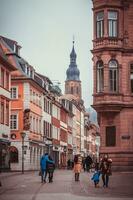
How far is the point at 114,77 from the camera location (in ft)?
137

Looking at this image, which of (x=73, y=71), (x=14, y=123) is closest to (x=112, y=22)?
(x=14, y=123)

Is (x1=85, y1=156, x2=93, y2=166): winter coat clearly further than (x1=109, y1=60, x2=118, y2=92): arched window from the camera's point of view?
Yes

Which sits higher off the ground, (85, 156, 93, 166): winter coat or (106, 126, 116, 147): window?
(106, 126, 116, 147): window

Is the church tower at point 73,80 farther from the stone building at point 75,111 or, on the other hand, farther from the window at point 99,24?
the window at point 99,24

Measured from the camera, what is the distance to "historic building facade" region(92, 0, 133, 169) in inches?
1617

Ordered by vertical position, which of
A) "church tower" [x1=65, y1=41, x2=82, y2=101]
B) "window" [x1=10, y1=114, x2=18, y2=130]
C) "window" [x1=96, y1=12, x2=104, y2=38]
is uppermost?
"church tower" [x1=65, y1=41, x2=82, y2=101]

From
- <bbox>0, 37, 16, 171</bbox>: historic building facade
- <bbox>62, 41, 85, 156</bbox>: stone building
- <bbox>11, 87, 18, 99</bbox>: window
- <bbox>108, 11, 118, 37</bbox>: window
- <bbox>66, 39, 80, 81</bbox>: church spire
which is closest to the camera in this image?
<bbox>108, 11, 118, 37</bbox>: window

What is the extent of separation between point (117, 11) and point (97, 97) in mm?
6119

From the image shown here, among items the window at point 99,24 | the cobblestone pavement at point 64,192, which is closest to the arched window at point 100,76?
the window at point 99,24

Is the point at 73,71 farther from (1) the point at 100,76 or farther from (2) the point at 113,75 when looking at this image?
(2) the point at 113,75

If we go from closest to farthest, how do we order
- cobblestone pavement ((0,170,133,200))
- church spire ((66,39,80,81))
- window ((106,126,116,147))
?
cobblestone pavement ((0,170,133,200)) → window ((106,126,116,147)) → church spire ((66,39,80,81))

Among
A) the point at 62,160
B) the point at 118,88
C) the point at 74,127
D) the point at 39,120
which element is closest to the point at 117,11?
the point at 118,88

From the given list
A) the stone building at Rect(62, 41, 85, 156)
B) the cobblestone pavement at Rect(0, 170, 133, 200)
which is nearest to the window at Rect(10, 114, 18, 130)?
the cobblestone pavement at Rect(0, 170, 133, 200)

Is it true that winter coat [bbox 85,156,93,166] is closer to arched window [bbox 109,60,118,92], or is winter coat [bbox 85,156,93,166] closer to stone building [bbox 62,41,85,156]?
arched window [bbox 109,60,118,92]
